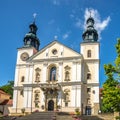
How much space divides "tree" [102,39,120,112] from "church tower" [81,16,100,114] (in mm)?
20335

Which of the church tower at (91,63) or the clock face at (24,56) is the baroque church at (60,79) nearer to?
the church tower at (91,63)

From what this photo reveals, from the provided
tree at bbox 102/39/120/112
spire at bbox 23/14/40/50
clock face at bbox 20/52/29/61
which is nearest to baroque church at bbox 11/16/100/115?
clock face at bbox 20/52/29/61

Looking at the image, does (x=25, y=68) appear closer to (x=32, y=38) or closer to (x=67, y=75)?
(x=32, y=38)

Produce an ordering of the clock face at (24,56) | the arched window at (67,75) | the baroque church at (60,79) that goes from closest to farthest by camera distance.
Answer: the baroque church at (60,79) < the arched window at (67,75) < the clock face at (24,56)

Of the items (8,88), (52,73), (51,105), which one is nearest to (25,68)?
(52,73)

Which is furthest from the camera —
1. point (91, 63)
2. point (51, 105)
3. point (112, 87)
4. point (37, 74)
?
point (37, 74)

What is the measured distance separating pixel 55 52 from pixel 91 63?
6747 millimetres

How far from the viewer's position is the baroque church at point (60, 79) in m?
46.3

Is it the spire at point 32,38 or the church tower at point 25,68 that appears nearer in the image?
the church tower at point 25,68

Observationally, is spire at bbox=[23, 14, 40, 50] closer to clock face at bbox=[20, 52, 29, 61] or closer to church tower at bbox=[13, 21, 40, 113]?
church tower at bbox=[13, 21, 40, 113]

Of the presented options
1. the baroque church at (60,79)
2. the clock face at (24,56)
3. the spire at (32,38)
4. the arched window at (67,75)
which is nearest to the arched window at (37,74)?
the baroque church at (60,79)

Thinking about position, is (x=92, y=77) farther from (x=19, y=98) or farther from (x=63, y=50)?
(x=19, y=98)

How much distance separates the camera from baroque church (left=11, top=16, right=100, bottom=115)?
46.3 meters

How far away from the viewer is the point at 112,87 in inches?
914
